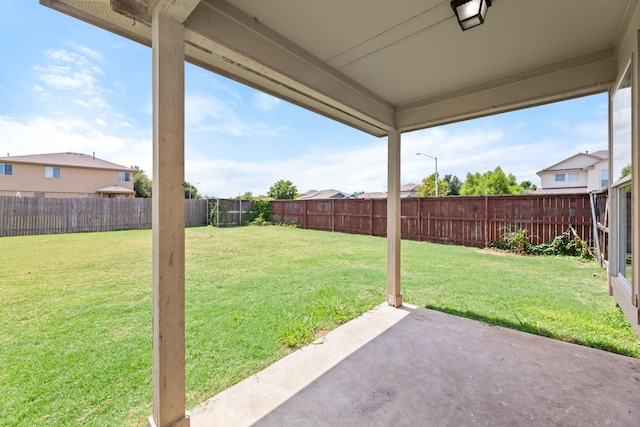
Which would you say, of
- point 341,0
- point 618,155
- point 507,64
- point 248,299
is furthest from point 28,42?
point 618,155

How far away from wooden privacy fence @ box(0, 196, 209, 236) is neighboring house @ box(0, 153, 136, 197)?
882 cm

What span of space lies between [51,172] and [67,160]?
48.2 inches

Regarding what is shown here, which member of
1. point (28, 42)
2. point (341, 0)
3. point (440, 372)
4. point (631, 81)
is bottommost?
point (440, 372)

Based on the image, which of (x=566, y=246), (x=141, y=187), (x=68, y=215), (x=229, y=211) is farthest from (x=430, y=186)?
(x=141, y=187)

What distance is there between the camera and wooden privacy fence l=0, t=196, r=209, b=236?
923cm

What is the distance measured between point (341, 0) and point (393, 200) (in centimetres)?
218

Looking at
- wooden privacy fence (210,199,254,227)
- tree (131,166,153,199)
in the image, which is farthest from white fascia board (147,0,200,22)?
tree (131,166,153,199)

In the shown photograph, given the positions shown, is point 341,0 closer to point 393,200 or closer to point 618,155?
point 393,200

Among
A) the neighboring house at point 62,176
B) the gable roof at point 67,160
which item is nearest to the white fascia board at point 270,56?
the neighboring house at point 62,176

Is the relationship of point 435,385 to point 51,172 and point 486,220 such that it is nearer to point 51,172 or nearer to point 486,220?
point 486,220

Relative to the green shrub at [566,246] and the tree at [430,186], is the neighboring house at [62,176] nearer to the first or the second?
the green shrub at [566,246]

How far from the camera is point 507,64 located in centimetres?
227

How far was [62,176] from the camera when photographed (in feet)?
56.0

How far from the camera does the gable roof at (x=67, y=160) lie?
52.3 feet
